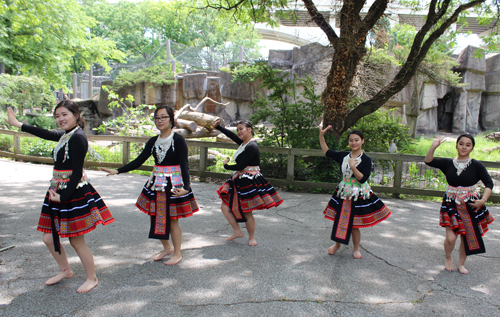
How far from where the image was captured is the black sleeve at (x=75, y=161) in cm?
284

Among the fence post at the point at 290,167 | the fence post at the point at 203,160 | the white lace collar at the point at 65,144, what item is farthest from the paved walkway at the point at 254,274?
the fence post at the point at 203,160

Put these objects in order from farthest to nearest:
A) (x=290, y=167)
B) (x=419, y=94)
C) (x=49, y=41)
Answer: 1. (x=419, y=94)
2. (x=49, y=41)
3. (x=290, y=167)

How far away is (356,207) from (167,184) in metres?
2.01

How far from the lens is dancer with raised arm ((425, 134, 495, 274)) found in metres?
3.57

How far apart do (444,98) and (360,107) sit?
18151 millimetres

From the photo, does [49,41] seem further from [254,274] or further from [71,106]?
[254,274]

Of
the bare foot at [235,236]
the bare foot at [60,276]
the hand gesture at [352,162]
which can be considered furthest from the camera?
the bare foot at [235,236]

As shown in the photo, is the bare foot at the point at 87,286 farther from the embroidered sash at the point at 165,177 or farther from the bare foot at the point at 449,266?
the bare foot at the point at 449,266

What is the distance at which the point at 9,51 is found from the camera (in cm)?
1240

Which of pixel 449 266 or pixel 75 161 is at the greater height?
pixel 75 161

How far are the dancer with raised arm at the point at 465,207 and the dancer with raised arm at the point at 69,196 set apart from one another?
3.28m

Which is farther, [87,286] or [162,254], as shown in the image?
[162,254]

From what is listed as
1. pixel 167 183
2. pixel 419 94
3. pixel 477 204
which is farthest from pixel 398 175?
pixel 419 94

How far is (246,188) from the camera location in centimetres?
420
